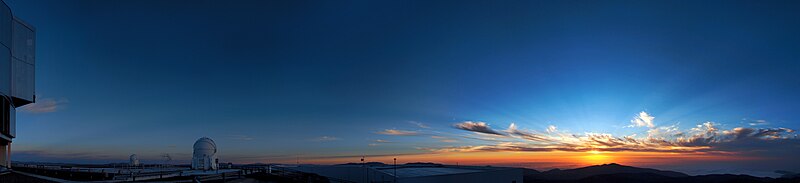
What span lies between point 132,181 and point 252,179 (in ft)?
30.9

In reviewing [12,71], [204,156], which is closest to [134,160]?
[204,156]

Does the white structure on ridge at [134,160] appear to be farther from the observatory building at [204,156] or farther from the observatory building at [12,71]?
the observatory building at [12,71]

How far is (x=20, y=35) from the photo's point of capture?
36.6 meters

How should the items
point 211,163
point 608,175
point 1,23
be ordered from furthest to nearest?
point 608,175 → point 211,163 → point 1,23

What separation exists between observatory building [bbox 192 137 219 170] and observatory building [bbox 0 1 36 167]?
54.3 feet

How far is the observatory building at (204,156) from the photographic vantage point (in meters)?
50.5

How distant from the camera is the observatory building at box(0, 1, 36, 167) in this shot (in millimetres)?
32469

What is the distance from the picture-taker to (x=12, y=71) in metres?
34.5

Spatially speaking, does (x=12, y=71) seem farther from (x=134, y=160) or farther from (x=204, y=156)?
(x=134, y=160)

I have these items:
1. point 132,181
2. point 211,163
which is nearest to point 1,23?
point 132,181

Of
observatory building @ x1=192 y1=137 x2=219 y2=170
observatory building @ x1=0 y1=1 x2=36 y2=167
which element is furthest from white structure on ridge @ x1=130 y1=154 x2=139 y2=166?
observatory building @ x1=0 y1=1 x2=36 y2=167

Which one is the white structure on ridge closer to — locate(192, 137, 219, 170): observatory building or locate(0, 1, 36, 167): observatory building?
locate(192, 137, 219, 170): observatory building

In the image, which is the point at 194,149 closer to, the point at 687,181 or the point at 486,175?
the point at 486,175

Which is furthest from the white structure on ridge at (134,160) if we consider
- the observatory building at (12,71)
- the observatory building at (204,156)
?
the observatory building at (12,71)
